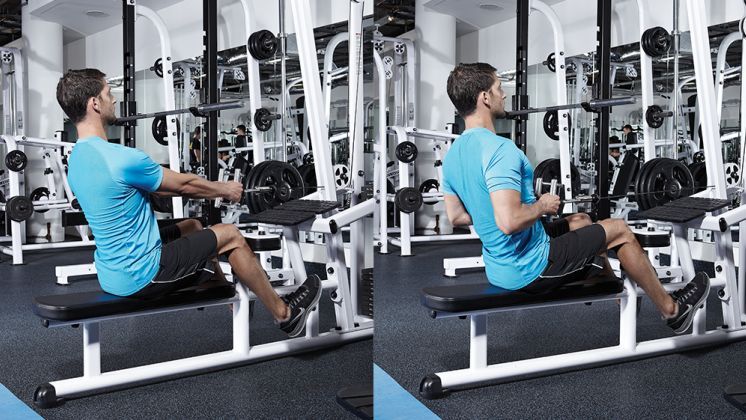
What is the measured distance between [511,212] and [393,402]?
85cm

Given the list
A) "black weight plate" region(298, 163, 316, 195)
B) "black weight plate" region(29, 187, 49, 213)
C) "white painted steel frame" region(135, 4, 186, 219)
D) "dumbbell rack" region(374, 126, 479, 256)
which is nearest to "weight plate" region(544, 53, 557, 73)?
"dumbbell rack" region(374, 126, 479, 256)

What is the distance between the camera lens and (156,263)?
285cm

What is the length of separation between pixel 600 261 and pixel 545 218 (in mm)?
304

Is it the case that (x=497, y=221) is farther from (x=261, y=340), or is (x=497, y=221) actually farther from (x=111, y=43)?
(x=111, y=43)

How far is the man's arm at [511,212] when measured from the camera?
2.57 m

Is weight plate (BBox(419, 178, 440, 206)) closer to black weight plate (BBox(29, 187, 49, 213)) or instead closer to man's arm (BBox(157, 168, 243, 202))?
man's arm (BBox(157, 168, 243, 202))

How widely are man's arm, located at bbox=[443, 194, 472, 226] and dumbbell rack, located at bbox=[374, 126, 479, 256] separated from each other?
0.05 meters

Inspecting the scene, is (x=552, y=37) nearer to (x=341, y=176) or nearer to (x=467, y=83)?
(x=467, y=83)

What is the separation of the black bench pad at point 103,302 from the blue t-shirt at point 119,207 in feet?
0.19

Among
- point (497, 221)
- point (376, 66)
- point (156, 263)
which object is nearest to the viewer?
point (376, 66)

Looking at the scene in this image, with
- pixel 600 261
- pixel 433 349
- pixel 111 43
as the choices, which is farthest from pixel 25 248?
pixel 600 261

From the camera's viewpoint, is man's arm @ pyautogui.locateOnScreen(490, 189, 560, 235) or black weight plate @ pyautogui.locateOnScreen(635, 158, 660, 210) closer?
man's arm @ pyautogui.locateOnScreen(490, 189, 560, 235)

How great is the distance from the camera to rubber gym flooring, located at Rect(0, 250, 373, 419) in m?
2.72

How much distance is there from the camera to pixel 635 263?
306 cm
